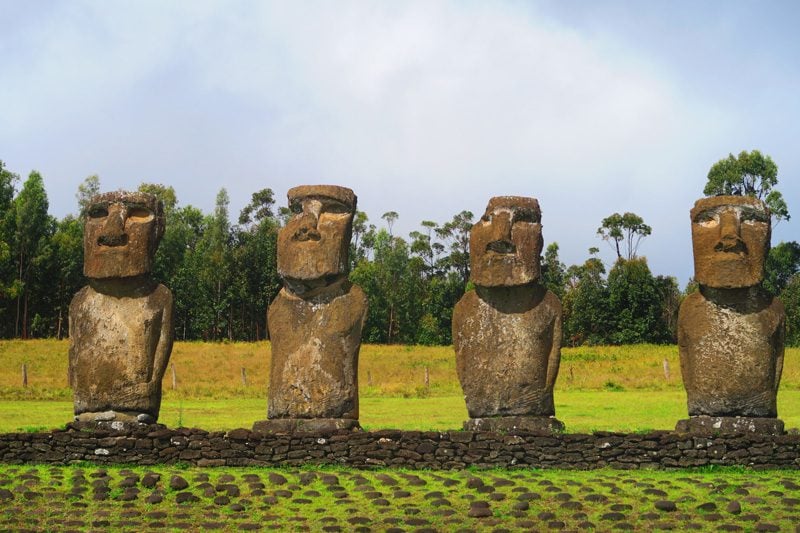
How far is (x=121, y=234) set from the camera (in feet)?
51.8

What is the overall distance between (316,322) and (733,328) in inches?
238

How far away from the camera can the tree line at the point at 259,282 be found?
58.8 metres

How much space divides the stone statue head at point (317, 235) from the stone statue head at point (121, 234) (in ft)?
6.49

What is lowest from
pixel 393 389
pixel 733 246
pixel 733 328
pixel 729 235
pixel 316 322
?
pixel 393 389

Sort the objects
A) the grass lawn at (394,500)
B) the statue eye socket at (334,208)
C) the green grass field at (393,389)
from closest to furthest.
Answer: the grass lawn at (394,500)
the statue eye socket at (334,208)
the green grass field at (393,389)

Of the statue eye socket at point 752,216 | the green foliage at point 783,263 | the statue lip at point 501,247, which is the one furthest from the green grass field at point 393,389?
the green foliage at point 783,263

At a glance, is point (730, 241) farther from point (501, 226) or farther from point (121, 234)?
point (121, 234)

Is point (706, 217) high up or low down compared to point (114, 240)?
up

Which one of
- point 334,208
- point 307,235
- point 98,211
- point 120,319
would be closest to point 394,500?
point 307,235

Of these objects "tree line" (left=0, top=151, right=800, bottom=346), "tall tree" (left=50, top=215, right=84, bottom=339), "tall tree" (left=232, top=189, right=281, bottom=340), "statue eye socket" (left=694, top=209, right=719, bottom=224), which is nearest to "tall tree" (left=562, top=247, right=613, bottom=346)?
"tree line" (left=0, top=151, right=800, bottom=346)

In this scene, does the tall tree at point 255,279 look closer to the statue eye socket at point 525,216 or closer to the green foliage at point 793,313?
the green foliage at point 793,313

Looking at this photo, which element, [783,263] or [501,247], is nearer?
[501,247]

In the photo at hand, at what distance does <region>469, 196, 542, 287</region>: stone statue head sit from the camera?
1548cm

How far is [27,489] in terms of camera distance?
42.6ft
